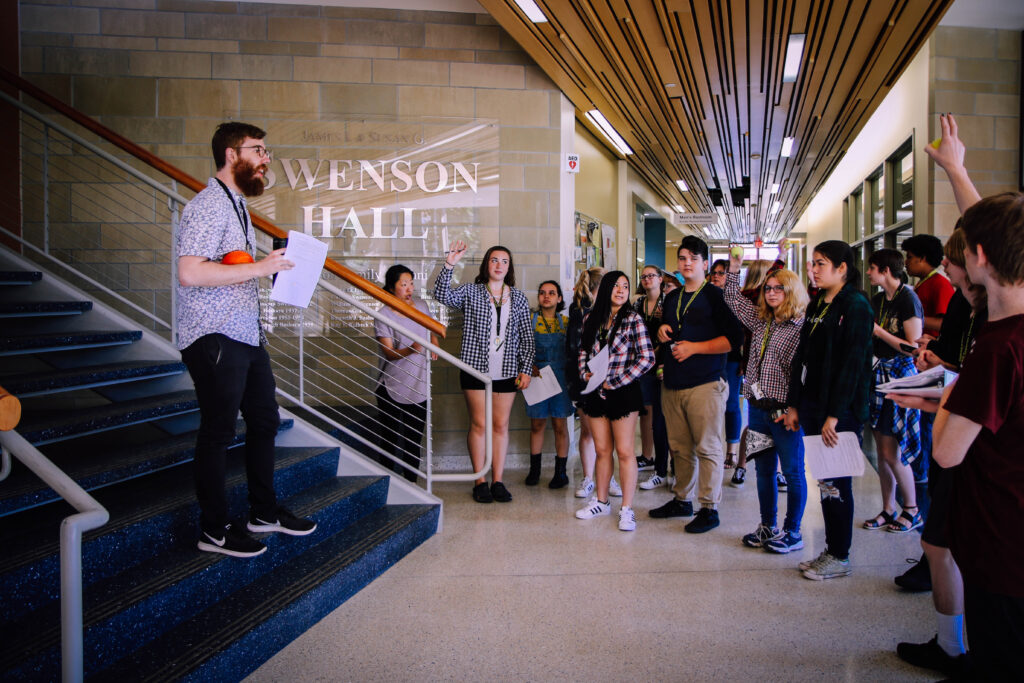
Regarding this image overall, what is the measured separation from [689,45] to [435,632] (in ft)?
15.1

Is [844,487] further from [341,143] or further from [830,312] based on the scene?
[341,143]

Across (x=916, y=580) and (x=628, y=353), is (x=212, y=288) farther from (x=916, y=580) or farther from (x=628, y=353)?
(x=916, y=580)

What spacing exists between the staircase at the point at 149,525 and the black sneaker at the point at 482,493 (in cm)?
70

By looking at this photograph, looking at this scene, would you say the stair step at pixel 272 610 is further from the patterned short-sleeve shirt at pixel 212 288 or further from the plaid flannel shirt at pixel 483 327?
the plaid flannel shirt at pixel 483 327

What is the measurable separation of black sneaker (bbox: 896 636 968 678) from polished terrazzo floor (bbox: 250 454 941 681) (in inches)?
2.0

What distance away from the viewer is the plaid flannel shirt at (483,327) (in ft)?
15.2

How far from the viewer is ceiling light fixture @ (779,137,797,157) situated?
29.9ft

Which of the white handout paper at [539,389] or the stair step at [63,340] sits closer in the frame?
the stair step at [63,340]

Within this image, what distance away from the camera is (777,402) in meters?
3.42

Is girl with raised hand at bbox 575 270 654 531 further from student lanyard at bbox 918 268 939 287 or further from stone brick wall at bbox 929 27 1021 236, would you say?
stone brick wall at bbox 929 27 1021 236

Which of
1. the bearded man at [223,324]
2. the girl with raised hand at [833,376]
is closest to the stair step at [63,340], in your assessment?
the bearded man at [223,324]

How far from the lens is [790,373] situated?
3.41 metres

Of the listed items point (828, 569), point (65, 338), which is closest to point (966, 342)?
point (828, 569)

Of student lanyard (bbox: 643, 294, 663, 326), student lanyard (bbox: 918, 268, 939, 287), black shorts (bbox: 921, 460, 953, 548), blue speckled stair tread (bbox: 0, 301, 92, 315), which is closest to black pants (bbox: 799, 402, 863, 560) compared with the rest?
black shorts (bbox: 921, 460, 953, 548)
